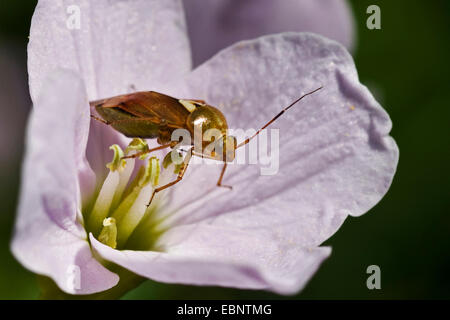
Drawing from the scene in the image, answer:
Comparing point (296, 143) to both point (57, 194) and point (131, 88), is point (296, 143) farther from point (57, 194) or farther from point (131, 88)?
point (57, 194)

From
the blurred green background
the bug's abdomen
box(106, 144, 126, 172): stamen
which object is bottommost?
the blurred green background

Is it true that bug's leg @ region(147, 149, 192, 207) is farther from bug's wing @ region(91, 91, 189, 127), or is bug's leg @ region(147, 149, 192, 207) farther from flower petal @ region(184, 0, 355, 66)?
flower petal @ region(184, 0, 355, 66)

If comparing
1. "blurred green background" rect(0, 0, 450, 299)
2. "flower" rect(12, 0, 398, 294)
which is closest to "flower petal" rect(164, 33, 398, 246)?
"flower" rect(12, 0, 398, 294)

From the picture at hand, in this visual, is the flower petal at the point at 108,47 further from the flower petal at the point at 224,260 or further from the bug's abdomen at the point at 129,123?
the flower petal at the point at 224,260

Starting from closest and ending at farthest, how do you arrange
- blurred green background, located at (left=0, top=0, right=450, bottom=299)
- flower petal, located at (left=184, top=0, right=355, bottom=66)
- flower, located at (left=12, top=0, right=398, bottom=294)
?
1. flower, located at (left=12, top=0, right=398, bottom=294)
2. flower petal, located at (left=184, top=0, right=355, bottom=66)
3. blurred green background, located at (left=0, top=0, right=450, bottom=299)

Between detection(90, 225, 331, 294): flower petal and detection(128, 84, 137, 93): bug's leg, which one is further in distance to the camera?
detection(128, 84, 137, 93): bug's leg

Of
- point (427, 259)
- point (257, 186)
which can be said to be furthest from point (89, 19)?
point (427, 259)

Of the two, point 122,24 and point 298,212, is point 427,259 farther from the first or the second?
point 122,24
